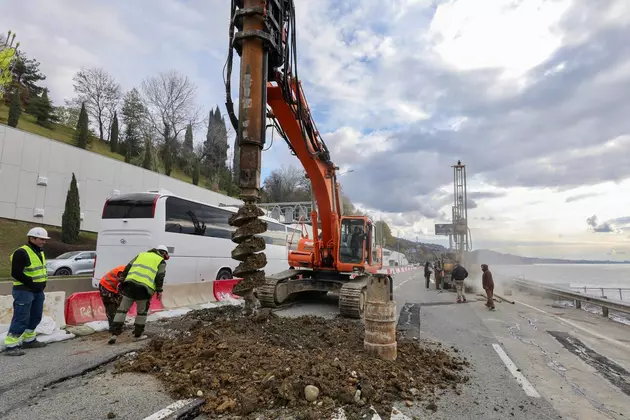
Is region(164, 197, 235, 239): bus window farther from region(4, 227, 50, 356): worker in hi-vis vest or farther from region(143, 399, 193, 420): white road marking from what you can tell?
region(143, 399, 193, 420): white road marking

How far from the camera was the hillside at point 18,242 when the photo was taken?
→ 1917 cm

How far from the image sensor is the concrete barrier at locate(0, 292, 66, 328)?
643cm

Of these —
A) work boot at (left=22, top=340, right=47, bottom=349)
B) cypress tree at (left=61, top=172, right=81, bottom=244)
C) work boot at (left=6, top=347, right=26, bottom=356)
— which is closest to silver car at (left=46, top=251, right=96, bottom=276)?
cypress tree at (left=61, top=172, right=81, bottom=244)

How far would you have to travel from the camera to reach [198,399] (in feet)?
12.6

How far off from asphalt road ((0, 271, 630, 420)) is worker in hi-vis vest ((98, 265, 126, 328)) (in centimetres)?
59

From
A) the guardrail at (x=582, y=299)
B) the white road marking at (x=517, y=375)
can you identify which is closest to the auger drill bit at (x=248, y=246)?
the white road marking at (x=517, y=375)

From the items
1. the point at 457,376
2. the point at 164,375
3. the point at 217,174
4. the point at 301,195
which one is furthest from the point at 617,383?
the point at 301,195

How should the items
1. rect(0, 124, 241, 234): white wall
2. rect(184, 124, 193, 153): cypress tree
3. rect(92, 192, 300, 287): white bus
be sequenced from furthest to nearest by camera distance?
1. rect(184, 124, 193, 153): cypress tree
2. rect(0, 124, 241, 234): white wall
3. rect(92, 192, 300, 287): white bus

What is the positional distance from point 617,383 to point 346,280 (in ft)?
20.9

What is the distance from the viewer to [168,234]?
11.0 meters

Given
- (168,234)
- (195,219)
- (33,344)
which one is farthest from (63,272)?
(33,344)

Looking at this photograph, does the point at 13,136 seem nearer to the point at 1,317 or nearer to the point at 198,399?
the point at 1,317

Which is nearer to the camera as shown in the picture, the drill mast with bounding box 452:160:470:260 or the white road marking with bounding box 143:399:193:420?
the white road marking with bounding box 143:399:193:420

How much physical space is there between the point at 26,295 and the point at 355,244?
24.6ft
